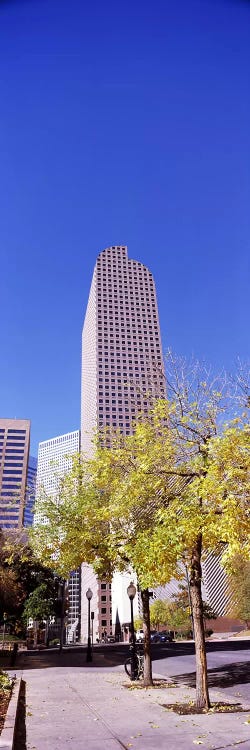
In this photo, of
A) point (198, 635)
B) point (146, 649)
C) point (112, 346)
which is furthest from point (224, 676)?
point (112, 346)

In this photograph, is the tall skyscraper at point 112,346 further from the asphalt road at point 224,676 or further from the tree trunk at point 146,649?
→ the tree trunk at point 146,649

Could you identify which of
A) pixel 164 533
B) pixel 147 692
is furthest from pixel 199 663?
pixel 147 692

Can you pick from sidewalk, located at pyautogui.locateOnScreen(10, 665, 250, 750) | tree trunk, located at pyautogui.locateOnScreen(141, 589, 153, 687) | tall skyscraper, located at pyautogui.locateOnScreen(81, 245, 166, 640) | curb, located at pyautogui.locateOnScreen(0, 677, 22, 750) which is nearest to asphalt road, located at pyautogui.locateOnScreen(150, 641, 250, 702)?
sidewalk, located at pyautogui.locateOnScreen(10, 665, 250, 750)

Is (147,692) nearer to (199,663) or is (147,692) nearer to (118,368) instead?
(199,663)

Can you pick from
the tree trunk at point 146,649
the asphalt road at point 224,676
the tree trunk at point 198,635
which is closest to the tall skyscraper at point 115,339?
the asphalt road at point 224,676

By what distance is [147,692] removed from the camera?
1427 cm

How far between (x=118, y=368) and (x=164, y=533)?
6234 inches

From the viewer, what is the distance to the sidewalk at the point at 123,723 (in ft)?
25.8

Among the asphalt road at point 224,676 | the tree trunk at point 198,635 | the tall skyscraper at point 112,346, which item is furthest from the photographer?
the tall skyscraper at point 112,346

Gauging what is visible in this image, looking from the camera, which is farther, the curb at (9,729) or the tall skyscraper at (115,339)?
the tall skyscraper at (115,339)

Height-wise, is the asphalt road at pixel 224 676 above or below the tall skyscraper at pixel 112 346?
below

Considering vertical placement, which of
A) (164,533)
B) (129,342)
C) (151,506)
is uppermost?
(129,342)

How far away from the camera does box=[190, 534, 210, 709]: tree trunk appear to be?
35.2 feet

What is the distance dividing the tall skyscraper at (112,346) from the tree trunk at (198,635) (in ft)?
437
